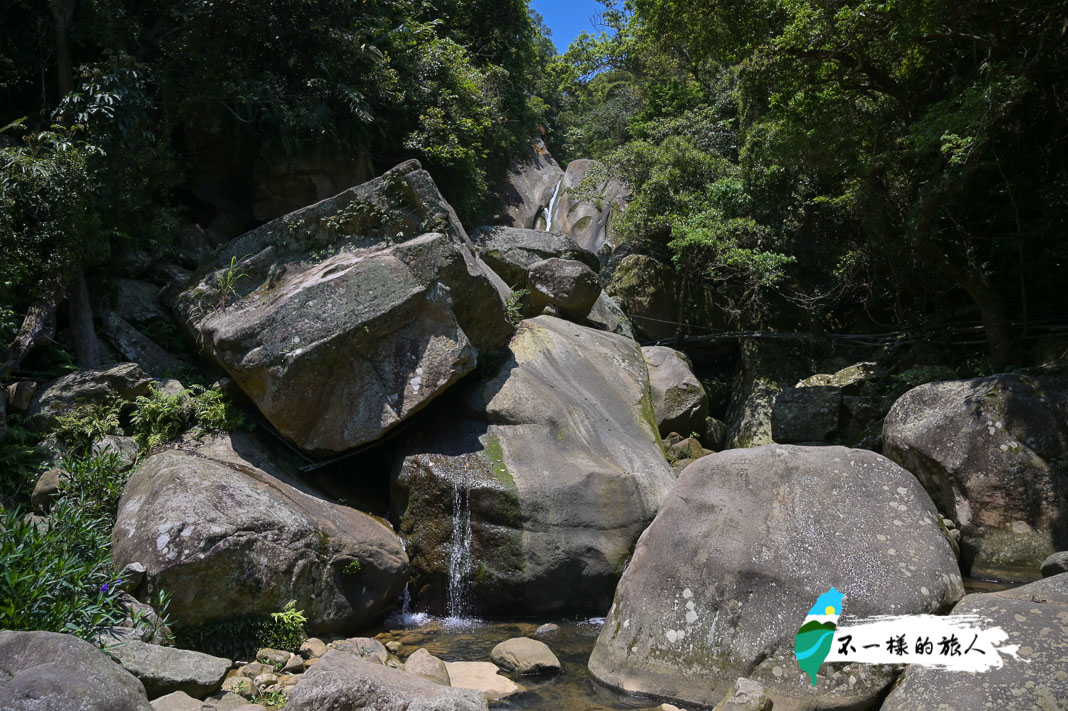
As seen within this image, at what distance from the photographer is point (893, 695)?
182 inches

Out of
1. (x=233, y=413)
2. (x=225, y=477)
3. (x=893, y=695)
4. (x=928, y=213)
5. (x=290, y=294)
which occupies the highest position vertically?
(x=928, y=213)

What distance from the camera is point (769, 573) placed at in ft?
17.9

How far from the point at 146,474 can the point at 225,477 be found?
780mm

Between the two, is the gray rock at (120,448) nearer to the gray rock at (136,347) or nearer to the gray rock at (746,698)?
the gray rock at (136,347)

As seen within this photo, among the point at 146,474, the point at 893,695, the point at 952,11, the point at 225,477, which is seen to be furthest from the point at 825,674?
the point at 952,11

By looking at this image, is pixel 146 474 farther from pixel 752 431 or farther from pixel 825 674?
pixel 752 431

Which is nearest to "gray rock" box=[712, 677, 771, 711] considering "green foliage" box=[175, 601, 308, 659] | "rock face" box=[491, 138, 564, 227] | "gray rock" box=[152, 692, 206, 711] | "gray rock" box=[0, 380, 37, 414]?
"gray rock" box=[152, 692, 206, 711]

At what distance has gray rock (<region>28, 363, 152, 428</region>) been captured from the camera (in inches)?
323

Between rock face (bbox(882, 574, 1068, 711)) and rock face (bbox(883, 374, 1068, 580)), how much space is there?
163 inches

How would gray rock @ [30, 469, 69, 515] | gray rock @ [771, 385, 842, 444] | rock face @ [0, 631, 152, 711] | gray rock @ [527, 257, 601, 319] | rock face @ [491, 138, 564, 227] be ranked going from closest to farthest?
rock face @ [0, 631, 152, 711]
gray rock @ [30, 469, 69, 515]
gray rock @ [771, 385, 842, 444]
gray rock @ [527, 257, 601, 319]
rock face @ [491, 138, 564, 227]

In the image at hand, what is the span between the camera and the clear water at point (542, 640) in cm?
562

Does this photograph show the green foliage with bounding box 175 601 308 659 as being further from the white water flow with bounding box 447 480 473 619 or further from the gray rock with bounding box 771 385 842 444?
the gray rock with bounding box 771 385 842 444

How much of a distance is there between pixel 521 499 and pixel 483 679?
248 centimetres

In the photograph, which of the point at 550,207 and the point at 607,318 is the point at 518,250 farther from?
the point at 550,207
